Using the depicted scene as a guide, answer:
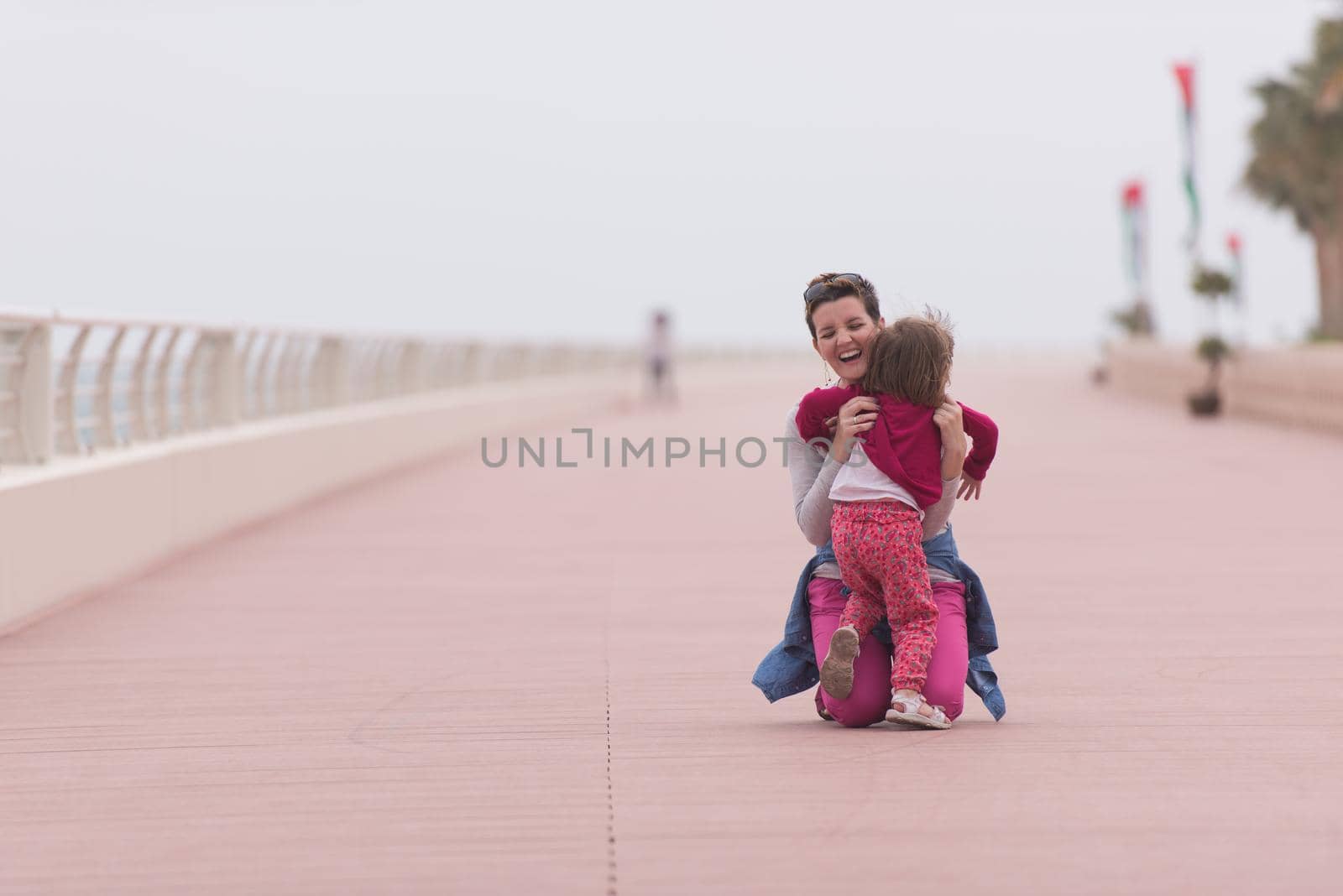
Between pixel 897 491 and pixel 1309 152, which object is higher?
pixel 1309 152

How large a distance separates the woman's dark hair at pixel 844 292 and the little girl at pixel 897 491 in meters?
0.17

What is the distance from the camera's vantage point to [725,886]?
453 centimetres

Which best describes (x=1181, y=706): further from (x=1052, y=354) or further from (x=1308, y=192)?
(x=1052, y=354)

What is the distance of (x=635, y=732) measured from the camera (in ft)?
21.3

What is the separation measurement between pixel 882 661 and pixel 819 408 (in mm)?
862

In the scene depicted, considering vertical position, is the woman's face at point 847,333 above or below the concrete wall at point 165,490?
above

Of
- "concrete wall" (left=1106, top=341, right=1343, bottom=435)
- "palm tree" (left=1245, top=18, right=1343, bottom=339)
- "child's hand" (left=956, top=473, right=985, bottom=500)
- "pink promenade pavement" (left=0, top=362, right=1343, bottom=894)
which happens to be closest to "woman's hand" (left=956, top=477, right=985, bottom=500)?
"child's hand" (left=956, top=473, right=985, bottom=500)

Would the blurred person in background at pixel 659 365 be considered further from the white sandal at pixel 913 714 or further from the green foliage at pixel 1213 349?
the white sandal at pixel 913 714

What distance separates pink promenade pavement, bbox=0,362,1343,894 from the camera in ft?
15.7

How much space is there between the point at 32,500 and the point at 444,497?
25.3 feet

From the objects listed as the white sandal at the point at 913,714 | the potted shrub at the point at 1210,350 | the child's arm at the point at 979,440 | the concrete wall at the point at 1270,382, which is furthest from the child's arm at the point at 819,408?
the potted shrub at the point at 1210,350

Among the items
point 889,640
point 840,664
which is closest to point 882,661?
point 889,640

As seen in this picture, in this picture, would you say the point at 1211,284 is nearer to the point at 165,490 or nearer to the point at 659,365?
the point at 659,365

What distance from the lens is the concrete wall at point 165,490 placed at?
376 inches
